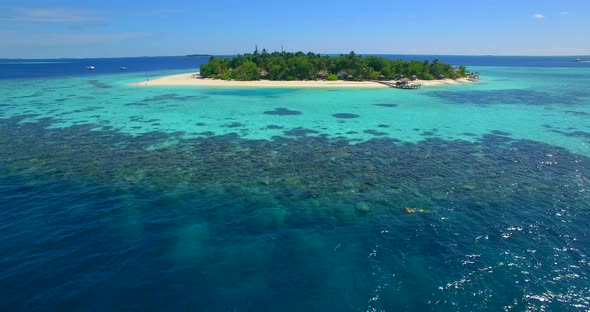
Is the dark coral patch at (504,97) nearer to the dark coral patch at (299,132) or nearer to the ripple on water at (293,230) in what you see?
the ripple on water at (293,230)

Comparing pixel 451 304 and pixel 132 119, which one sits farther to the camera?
pixel 132 119

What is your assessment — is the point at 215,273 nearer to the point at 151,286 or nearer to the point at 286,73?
the point at 151,286

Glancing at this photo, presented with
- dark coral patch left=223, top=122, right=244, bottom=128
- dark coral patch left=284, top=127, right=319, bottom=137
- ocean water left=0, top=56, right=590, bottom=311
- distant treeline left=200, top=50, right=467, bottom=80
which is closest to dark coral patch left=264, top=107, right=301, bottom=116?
dark coral patch left=223, top=122, right=244, bottom=128

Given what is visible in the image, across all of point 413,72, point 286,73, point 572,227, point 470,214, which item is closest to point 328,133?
point 470,214

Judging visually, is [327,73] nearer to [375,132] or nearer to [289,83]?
[289,83]

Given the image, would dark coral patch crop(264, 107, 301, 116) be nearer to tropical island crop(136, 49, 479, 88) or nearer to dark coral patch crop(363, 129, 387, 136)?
dark coral patch crop(363, 129, 387, 136)

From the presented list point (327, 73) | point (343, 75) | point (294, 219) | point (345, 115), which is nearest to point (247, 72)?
point (327, 73)
